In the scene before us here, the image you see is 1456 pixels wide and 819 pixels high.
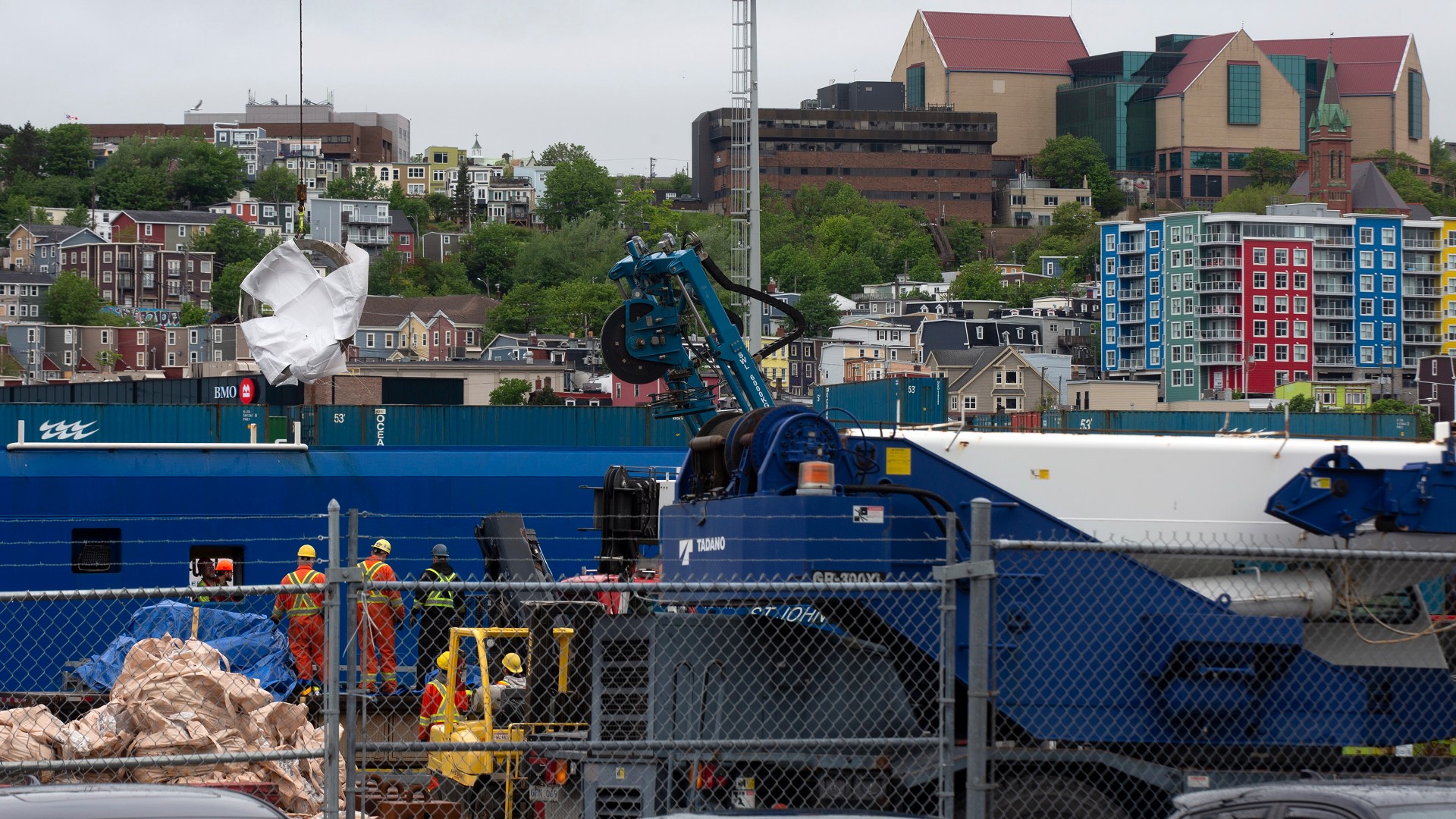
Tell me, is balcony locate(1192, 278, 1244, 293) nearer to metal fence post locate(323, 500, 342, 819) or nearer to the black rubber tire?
the black rubber tire

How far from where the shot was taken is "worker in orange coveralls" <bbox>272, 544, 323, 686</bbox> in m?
14.1

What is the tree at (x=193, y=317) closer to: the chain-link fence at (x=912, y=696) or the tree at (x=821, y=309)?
the tree at (x=821, y=309)

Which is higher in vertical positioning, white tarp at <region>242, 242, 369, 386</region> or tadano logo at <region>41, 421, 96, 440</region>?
white tarp at <region>242, 242, 369, 386</region>

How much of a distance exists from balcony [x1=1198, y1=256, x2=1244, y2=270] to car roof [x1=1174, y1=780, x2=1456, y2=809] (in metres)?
134

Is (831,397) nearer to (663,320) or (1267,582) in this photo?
(663,320)

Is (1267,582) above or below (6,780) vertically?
above

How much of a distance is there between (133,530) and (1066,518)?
45.7ft

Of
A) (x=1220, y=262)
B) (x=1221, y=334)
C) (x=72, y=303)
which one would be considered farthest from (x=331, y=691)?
(x=72, y=303)

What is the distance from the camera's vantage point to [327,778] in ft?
26.1

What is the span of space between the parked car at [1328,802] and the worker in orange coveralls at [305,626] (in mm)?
8428

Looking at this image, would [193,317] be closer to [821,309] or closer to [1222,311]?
[821,309]

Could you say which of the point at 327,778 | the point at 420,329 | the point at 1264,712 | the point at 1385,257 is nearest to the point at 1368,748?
the point at 1264,712

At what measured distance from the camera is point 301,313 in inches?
656

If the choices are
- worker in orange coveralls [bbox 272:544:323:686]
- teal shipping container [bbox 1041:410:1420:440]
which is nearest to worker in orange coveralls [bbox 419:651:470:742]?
worker in orange coveralls [bbox 272:544:323:686]
